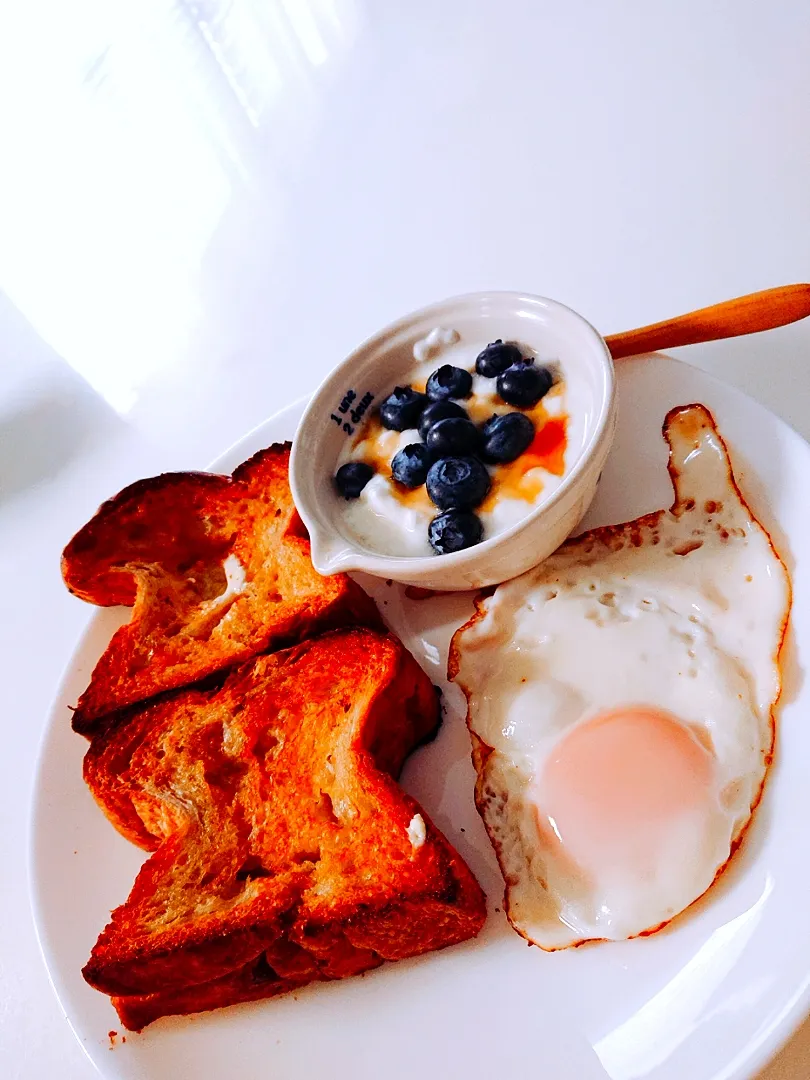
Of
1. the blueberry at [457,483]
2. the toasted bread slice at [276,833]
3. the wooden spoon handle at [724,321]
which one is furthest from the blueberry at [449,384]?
the toasted bread slice at [276,833]

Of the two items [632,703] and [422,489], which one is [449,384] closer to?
[422,489]

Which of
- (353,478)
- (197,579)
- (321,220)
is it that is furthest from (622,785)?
(321,220)

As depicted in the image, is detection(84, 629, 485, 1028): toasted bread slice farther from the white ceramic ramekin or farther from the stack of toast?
the white ceramic ramekin

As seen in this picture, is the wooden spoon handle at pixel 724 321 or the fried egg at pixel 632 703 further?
the wooden spoon handle at pixel 724 321

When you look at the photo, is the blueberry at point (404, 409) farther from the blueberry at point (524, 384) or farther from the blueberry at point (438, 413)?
the blueberry at point (524, 384)

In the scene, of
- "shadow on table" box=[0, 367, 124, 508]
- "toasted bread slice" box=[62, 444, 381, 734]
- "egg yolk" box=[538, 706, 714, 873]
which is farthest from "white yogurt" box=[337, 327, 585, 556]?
"shadow on table" box=[0, 367, 124, 508]

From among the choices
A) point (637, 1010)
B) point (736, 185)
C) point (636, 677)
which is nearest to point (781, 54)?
point (736, 185)
